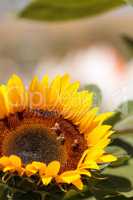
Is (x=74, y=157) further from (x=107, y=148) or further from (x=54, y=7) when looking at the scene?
(x=54, y=7)

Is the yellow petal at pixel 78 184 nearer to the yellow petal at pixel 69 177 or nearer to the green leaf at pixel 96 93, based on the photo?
the yellow petal at pixel 69 177

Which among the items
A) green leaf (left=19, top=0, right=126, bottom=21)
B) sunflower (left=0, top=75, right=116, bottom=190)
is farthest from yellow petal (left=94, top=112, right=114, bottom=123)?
green leaf (left=19, top=0, right=126, bottom=21)

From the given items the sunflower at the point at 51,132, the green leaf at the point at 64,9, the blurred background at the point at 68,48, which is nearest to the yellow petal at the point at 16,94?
the sunflower at the point at 51,132

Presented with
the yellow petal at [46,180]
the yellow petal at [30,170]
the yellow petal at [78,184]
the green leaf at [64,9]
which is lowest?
the yellow petal at [78,184]

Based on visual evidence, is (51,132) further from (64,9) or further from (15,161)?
(64,9)

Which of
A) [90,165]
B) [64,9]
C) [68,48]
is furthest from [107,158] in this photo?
[68,48]

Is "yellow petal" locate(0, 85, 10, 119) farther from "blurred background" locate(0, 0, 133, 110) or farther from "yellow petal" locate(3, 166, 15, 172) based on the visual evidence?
"blurred background" locate(0, 0, 133, 110)

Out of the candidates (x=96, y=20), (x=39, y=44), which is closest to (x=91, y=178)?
(x=39, y=44)
